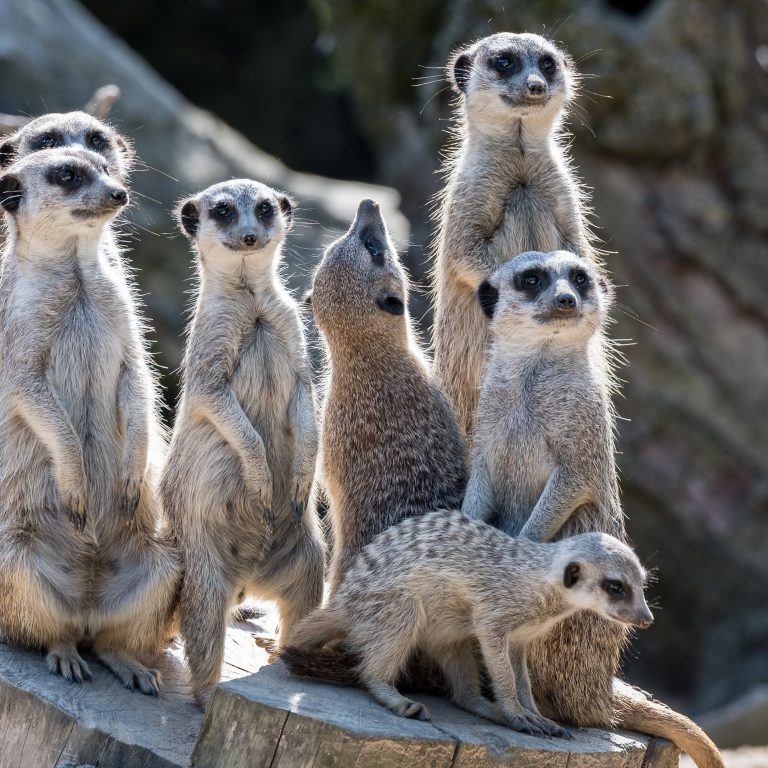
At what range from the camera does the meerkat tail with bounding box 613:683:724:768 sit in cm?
398

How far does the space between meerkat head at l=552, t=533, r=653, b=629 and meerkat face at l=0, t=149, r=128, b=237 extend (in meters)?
1.87

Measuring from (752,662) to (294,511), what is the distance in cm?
661

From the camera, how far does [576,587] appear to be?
11.8 feet

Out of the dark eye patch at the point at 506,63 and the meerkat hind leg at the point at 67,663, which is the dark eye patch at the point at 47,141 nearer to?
the dark eye patch at the point at 506,63

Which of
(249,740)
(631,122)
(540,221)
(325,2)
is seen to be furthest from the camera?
(325,2)

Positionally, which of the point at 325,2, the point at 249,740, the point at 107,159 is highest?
the point at 325,2

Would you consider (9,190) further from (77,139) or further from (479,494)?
(479,494)

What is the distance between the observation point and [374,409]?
425 centimetres

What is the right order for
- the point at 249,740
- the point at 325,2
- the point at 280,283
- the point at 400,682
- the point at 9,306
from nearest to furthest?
1. the point at 249,740
2. the point at 400,682
3. the point at 9,306
4. the point at 280,283
5. the point at 325,2

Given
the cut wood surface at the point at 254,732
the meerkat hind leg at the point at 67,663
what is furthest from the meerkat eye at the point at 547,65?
the meerkat hind leg at the point at 67,663

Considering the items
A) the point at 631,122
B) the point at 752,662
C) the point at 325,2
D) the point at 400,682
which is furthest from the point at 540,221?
the point at 325,2

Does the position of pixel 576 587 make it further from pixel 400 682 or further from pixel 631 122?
pixel 631 122

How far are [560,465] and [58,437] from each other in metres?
1.63

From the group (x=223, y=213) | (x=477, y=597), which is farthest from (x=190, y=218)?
(x=477, y=597)
